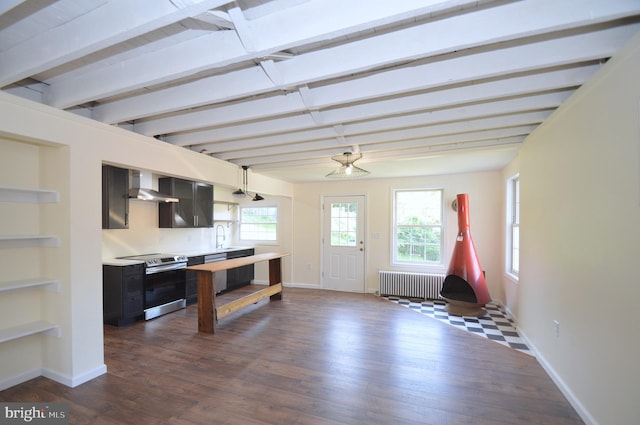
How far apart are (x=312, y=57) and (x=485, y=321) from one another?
410cm

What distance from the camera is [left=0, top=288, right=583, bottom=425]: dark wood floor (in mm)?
2109

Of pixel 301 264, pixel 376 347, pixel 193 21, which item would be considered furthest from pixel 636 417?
pixel 301 264

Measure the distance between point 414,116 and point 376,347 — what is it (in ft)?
8.09

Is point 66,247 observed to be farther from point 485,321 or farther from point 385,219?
point 485,321

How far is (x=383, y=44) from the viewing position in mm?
1653

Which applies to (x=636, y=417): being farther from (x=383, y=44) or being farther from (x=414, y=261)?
(x=414, y=261)

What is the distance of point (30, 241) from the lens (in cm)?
249

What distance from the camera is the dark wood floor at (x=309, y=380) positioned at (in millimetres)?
2109

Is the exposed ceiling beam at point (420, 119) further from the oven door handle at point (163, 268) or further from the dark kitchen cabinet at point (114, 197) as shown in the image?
the oven door handle at point (163, 268)

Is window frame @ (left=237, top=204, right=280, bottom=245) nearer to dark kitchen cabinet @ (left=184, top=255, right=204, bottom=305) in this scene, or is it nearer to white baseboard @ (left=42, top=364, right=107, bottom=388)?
dark kitchen cabinet @ (left=184, top=255, right=204, bottom=305)

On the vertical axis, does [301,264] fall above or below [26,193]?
below

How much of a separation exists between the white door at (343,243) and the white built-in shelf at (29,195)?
4.43 meters

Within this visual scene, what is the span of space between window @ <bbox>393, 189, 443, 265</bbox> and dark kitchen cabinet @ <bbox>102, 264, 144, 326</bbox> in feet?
14.2

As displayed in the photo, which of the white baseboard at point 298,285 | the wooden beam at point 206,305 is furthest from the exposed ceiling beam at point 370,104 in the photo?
the white baseboard at point 298,285
